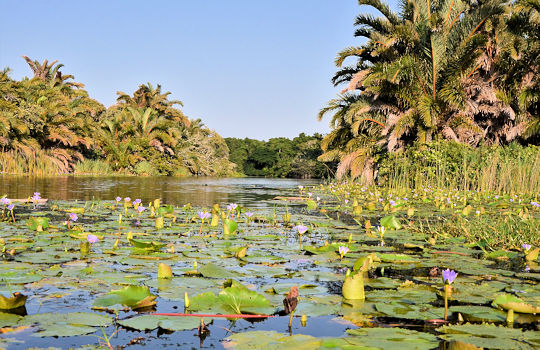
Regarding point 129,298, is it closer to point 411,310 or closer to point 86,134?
point 411,310

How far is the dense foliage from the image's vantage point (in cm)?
1617

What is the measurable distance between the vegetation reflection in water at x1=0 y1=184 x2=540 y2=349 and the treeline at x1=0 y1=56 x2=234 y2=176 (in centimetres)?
2077

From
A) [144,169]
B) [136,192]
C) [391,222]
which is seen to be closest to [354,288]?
[391,222]

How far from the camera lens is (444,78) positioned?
17.0 m

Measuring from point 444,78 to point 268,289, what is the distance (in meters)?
16.1

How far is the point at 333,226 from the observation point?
612 cm

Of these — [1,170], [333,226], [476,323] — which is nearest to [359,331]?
[476,323]

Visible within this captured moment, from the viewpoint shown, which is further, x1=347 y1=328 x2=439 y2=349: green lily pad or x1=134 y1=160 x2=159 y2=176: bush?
x1=134 y1=160 x2=159 y2=176: bush

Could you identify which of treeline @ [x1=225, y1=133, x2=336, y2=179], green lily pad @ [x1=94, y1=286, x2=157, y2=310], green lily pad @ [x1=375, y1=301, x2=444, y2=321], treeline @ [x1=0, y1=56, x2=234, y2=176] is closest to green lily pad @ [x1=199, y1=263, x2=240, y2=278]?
green lily pad @ [x1=94, y1=286, x2=157, y2=310]

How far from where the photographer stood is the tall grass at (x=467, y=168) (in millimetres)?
11086

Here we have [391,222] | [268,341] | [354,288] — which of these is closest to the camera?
[268,341]

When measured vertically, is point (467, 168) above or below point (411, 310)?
above

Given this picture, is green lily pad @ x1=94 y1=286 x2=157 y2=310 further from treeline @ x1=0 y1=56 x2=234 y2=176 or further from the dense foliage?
treeline @ x1=0 y1=56 x2=234 y2=176

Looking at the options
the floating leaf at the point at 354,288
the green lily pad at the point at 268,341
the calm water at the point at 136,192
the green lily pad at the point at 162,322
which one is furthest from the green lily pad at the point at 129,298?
the calm water at the point at 136,192
